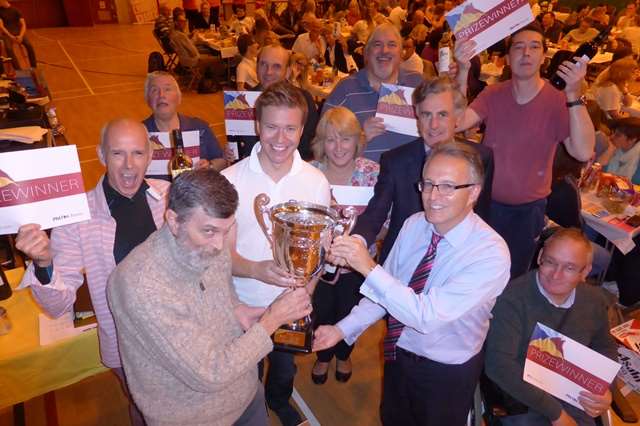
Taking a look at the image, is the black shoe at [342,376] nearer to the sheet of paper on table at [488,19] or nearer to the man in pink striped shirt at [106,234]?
the man in pink striped shirt at [106,234]

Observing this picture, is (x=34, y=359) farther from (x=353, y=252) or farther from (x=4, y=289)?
(x=353, y=252)

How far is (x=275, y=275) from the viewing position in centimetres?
200

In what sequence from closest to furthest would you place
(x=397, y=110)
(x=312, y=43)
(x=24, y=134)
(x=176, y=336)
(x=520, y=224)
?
(x=176, y=336), (x=397, y=110), (x=520, y=224), (x=24, y=134), (x=312, y=43)

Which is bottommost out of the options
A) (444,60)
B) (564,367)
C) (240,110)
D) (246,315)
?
(564,367)

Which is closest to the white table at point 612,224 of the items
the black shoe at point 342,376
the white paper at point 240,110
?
the black shoe at point 342,376

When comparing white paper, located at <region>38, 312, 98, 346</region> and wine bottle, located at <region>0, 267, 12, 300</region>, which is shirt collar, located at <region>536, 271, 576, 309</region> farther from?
wine bottle, located at <region>0, 267, 12, 300</region>

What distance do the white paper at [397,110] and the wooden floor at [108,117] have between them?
6.11 feet

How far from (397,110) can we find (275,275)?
1.92 metres

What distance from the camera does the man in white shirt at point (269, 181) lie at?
6.85 feet

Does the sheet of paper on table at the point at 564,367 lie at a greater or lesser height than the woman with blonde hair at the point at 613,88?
lesser

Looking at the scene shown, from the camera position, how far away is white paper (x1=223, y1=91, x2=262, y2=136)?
3.76 m

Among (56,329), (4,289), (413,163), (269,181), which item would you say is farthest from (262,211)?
(4,289)

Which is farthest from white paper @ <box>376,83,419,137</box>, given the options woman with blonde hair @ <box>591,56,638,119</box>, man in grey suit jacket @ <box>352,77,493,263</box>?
woman with blonde hair @ <box>591,56,638,119</box>

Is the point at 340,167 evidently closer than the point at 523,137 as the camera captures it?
Yes
